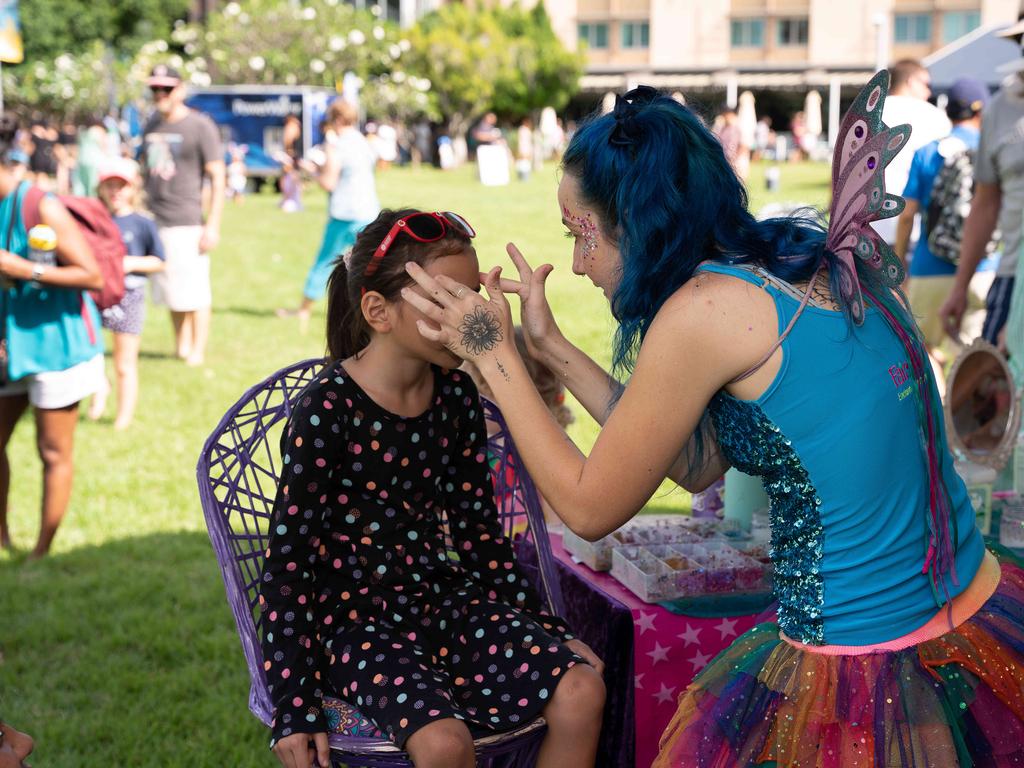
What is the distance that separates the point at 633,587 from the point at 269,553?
851mm

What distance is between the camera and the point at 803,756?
1.71 m

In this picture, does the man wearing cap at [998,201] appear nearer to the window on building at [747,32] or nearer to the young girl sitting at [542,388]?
the young girl sitting at [542,388]

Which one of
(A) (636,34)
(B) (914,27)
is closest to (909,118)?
(B) (914,27)

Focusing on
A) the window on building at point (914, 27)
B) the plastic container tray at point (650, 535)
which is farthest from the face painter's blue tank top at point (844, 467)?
the window on building at point (914, 27)

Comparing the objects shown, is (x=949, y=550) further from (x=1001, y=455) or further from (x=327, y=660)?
(x=1001, y=455)

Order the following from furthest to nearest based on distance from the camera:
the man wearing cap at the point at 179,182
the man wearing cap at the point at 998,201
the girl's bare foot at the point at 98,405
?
the man wearing cap at the point at 179,182 < the girl's bare foot at the point at 98,405 < the man wearing cap at the point at 998,201

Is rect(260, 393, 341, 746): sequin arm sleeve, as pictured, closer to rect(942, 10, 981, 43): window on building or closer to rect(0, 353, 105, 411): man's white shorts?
rect(0, 353, 105, 411): man's white shorts

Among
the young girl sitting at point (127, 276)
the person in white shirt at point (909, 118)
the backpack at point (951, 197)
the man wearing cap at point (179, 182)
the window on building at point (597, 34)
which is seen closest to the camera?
the backpack at point (951, 197)

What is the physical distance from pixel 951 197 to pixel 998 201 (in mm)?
1333

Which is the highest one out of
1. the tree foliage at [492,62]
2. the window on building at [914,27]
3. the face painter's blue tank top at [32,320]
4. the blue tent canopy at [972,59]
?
the window on building at [914,27]

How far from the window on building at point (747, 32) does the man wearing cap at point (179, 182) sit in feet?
181

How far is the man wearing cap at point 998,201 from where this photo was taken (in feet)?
14.2

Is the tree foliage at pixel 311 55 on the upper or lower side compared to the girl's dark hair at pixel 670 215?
upper

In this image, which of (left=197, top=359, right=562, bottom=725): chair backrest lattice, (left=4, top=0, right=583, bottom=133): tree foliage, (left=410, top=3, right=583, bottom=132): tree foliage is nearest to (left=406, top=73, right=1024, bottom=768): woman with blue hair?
(left=197, top=359, right=562, bottom=725): chair backrest lattice
